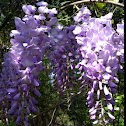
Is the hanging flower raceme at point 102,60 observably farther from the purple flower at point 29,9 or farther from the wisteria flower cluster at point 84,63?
the purple flower at point 29,9

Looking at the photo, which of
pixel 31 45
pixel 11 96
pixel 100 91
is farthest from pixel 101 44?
pixel 11 96

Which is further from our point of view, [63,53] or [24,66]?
[63,53]

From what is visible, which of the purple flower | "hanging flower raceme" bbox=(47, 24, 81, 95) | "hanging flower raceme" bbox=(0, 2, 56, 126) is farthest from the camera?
"hanging flower raceme" bbox=(47, 24, 81, 95)

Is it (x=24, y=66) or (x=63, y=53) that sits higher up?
(x=63, y=53)

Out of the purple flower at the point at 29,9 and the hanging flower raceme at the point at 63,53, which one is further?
the hanging flower raceme at the point at 63,53

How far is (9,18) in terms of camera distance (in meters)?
2.50

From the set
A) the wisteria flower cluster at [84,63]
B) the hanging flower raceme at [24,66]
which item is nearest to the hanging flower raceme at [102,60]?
the wisteria flower cluster at [84,63]

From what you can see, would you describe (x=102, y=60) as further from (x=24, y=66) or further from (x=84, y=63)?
(x=24, y=66)

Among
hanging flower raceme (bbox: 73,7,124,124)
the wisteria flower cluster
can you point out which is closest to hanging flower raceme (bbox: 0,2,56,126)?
the wisteria flower cluster

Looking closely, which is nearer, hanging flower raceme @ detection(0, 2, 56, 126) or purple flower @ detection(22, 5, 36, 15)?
hanging flower raceme @ detection(0, 2, 56, 126)

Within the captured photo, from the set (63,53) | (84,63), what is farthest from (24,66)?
(63,53)

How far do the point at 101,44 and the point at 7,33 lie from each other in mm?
2798

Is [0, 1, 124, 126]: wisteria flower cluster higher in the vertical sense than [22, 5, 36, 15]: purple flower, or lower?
lower

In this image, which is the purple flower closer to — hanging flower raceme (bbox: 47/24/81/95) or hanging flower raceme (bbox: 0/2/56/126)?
hanging flower raceme (bbox: 0/2/56/126)
